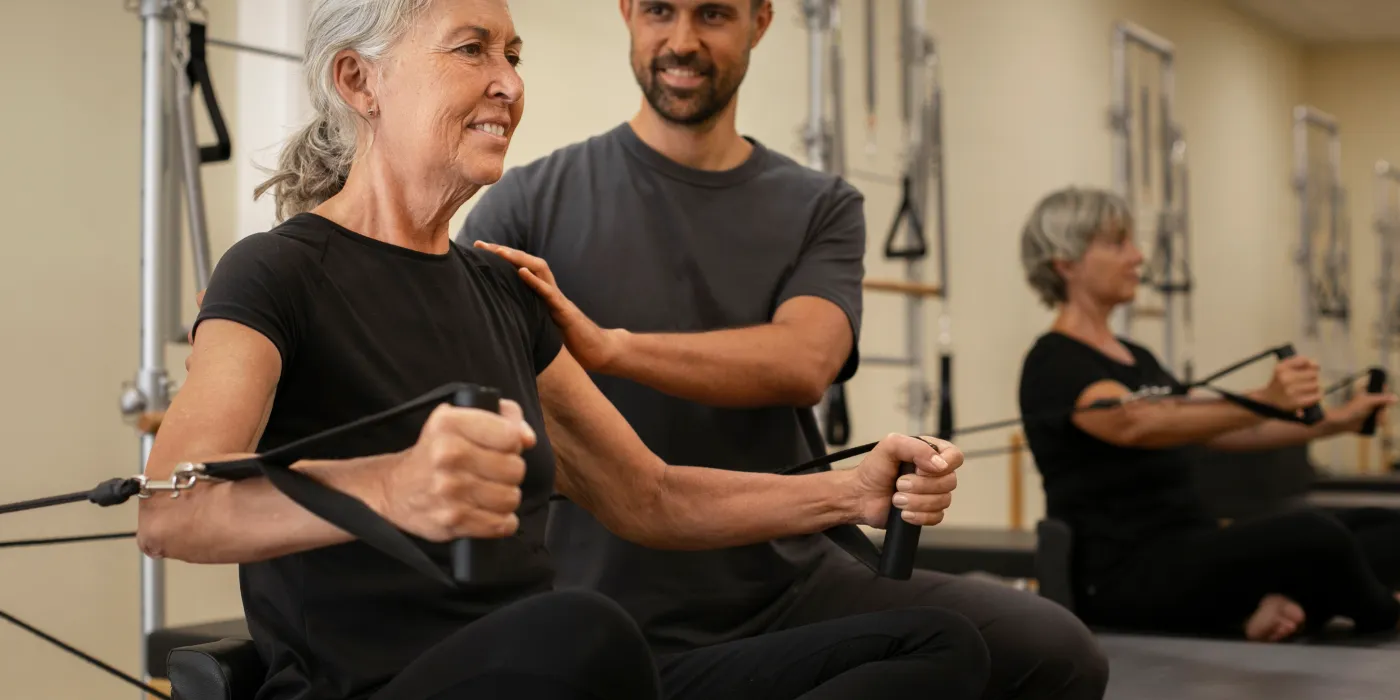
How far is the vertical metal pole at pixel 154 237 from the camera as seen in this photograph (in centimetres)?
270

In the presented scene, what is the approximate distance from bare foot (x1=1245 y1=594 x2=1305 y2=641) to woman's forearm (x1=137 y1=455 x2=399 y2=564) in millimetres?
2570

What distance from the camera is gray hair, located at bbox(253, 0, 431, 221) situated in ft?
4.87

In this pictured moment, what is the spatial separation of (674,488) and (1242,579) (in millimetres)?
1911

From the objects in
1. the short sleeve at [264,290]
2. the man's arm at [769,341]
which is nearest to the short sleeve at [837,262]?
the man's arm at [769,341]

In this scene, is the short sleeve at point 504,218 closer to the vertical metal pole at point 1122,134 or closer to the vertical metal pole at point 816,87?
the vertical metal pole at point 816,87

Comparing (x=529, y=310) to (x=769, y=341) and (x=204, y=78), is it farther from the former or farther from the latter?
(x=204, y=78)

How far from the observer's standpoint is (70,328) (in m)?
3.19

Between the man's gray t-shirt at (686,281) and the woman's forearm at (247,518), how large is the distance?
0.87m

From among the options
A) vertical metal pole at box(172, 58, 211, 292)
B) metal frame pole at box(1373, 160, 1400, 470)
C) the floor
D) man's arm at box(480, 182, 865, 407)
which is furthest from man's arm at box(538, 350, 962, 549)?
metal frame pole at box(1373, 160, 1400, 470)

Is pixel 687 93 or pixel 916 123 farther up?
pixel 916 123

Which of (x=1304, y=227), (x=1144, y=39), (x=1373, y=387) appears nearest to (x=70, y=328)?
(x=1373, y=387)

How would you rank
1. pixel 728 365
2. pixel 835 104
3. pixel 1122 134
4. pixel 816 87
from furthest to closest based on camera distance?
pixel 1122 134 → pixel 835 104 → pixel 816 87 → pixel 728 365

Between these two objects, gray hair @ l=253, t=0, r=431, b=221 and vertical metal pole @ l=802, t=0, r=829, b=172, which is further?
vertical metal pole @ l=802, t=0, r=829, b=172

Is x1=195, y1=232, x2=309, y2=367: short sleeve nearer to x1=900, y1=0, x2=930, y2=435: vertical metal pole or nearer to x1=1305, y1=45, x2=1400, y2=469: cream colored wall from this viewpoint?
x1=900, y1=0, x2=930, y2=435: vertical metal pole
